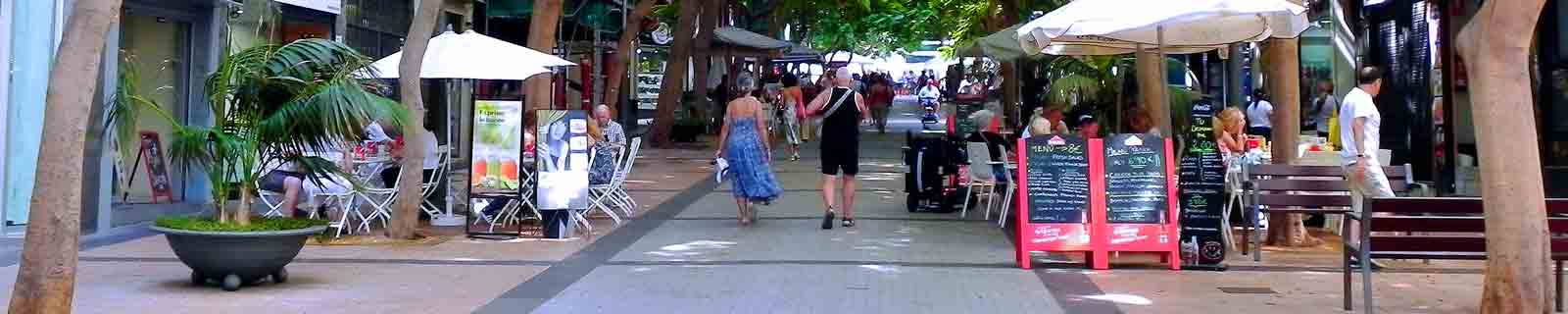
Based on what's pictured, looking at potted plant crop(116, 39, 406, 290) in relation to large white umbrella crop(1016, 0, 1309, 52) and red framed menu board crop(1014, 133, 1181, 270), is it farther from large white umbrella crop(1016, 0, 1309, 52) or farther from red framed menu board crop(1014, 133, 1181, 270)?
large white umbrella crop(1016, 0, 1309, 52)

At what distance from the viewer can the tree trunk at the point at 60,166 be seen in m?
6.47

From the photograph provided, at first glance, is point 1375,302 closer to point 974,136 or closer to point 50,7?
point 974,136

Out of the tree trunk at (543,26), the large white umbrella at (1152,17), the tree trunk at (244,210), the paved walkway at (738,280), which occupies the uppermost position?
the tree trunk at (543,26)

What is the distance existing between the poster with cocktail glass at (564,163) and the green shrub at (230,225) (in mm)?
3007

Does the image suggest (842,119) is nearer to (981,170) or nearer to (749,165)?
(749,165)

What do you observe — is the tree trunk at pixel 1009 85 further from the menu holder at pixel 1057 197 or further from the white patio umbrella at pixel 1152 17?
the menu holder at pixel 1057 197

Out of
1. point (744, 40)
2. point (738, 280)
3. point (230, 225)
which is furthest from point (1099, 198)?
point (744, 40)

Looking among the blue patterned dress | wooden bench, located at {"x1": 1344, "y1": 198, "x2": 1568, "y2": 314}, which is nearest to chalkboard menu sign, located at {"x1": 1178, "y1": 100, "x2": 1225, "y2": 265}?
wooden bench, located at {"x1": 1344, "y1": 198, "x2": 1568, "y2": 314}

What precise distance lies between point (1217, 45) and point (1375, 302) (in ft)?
12.3

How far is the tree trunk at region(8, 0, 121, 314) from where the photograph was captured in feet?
21.2

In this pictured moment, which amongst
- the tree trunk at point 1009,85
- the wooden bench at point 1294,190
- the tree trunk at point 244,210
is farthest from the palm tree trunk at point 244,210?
the tree trunk at point 1009,85

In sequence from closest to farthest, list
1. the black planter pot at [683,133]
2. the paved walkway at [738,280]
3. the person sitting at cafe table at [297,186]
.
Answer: the paved walkway at [738,280] < the person sitting at cafe table at [297,186] < the black planter pot at [683,133]

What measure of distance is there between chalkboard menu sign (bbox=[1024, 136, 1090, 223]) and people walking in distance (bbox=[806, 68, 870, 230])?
9.45 ft

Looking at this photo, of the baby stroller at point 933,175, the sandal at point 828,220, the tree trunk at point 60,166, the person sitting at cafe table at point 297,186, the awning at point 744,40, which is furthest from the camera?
the awning at point 744,40
